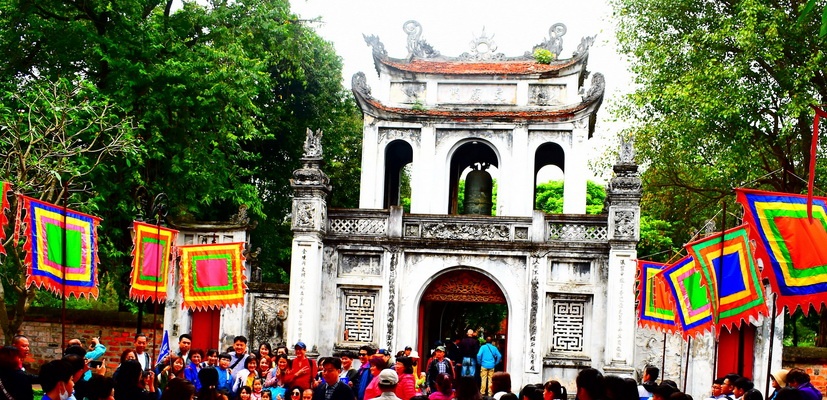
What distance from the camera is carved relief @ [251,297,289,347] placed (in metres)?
20.4

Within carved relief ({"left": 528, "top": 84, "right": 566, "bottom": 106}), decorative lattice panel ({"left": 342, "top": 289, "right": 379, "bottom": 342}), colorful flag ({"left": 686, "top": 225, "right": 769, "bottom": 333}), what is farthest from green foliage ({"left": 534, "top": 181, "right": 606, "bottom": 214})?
colorful flag ({"left": 686, "top": 225, "right": 769, "bottom": 333})

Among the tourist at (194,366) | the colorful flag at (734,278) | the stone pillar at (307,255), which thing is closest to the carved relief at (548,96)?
the stone pillar at (307,255)

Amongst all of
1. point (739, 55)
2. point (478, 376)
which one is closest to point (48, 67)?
point (478, 376)

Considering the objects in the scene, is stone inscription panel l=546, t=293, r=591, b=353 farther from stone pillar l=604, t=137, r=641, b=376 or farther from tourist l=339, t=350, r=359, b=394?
tourist l=339, t=350, r=359, b=394

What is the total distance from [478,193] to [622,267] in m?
4.65

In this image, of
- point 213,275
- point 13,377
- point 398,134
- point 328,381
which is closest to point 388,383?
point 328,381

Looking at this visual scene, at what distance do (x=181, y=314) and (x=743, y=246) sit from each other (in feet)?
40.1

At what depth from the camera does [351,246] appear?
807 inches

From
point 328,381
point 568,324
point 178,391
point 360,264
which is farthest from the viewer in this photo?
point 360,264

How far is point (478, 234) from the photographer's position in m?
20.2

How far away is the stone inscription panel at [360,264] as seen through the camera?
2047 cm

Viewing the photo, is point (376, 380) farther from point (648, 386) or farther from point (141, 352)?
point (141, 352)

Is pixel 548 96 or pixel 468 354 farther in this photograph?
pixel 548 96

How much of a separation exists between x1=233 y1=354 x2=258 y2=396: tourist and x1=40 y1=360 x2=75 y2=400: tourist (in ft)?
16.3
